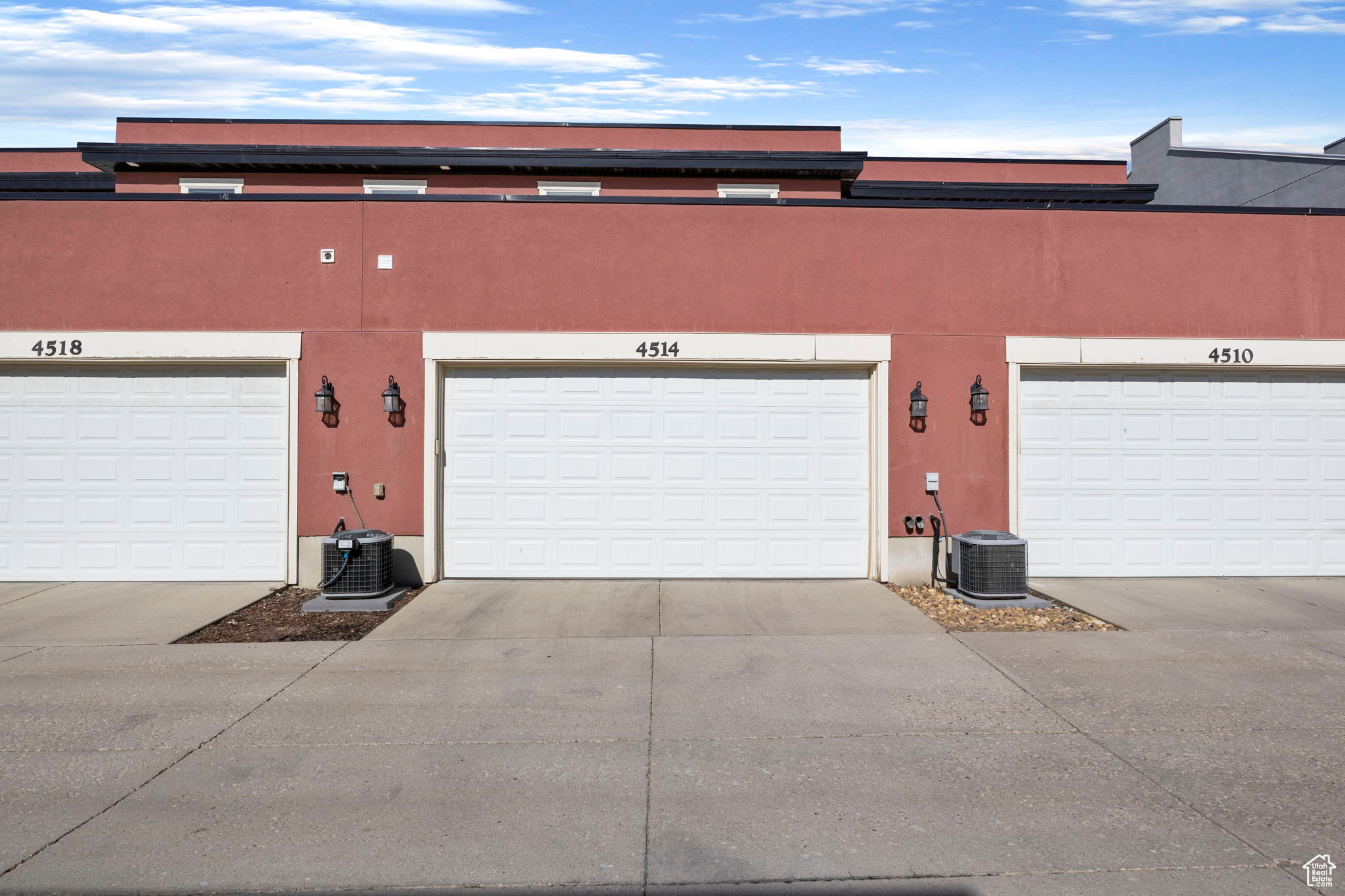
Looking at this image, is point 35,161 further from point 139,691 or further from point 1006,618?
point 1006,618

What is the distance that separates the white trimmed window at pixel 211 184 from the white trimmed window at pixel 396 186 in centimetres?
206

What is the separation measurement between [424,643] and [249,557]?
147 inches

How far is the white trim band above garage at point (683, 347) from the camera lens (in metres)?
→ 9.95

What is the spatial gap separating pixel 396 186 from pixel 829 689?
1217 centimetres

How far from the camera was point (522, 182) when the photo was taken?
15.0m

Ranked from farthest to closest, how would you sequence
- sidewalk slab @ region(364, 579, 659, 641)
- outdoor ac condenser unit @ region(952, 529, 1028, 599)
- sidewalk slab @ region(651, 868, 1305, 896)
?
outdoor ac condenser unit @ region(952, 529, 1028, 599)
sidewalk slab @ region(364, 579, 659, 641)
sidewalk slab @ region(651, 868, 1305, 896)

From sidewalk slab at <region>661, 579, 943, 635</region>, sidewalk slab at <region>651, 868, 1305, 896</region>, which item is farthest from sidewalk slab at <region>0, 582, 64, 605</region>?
sidewalk slab at <region>651, 868, 1305, 896</region>

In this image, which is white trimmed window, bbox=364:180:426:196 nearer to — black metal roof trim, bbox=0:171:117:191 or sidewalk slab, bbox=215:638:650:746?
black metal roof trim, bbox=0:171:117:191

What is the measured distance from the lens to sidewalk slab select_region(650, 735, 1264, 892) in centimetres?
381

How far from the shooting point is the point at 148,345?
983 centimetres

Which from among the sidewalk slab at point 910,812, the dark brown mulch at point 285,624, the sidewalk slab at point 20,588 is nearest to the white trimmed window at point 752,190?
the dark brown mulch at point 285,624

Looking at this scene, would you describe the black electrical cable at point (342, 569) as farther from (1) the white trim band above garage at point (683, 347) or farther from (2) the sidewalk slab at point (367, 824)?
(2) the sidewalk slab at point (367, 824)

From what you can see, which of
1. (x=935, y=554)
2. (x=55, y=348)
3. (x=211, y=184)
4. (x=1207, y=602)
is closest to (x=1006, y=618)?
(x=935, y=554)

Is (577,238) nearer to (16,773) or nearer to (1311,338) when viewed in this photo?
(16,773)
